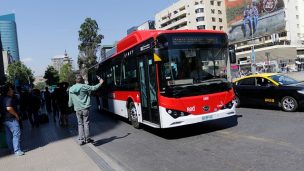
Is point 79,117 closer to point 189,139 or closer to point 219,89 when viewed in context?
point 189,139

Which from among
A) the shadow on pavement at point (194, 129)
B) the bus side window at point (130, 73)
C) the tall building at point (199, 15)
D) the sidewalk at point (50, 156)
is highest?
the tall building at point (199, 15)

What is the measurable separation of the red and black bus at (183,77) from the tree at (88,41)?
74057 millimetres

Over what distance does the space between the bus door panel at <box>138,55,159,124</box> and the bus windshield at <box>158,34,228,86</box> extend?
0.57 m

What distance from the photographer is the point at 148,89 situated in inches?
393

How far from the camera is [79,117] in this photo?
9.16 m

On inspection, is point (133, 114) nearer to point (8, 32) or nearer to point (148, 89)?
point (148, 89)

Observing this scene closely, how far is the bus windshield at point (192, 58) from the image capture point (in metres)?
9.05

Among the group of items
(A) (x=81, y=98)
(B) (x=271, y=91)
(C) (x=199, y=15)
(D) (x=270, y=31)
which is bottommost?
(B) (x=271, y=91)

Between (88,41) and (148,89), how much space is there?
76.2m

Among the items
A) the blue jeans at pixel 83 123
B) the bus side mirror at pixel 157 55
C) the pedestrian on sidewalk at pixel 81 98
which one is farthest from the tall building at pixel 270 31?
the pedestrian on sidewalk at pixel 81 98

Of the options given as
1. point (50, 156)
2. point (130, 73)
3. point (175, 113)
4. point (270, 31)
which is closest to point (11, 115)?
point (50, 156)

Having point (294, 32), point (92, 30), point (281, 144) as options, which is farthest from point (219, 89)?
point (294, 32)

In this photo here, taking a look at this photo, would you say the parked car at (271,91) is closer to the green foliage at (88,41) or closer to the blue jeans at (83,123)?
the blue jeans at (83,123)

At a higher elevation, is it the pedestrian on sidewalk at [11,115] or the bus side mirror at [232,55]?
the bus side mirror at [232,55]
